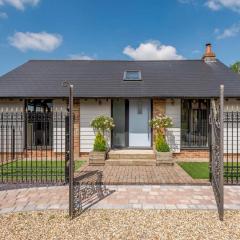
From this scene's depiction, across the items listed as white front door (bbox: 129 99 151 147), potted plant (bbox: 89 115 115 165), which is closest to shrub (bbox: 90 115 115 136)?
potted plant (bbox: 89 115 115 165)

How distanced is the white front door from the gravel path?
22.8ft

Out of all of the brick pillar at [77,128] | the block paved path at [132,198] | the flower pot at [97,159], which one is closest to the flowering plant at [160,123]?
the flower pot at [97,159]

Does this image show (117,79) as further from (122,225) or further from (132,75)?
(122,225)

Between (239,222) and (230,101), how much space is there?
824cm

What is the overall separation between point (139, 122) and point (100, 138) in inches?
102

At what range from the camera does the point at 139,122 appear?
12.1 m

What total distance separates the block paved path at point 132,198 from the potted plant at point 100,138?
10.1 feet

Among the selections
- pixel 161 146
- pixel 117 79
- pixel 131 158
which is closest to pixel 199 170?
pixel 161 146

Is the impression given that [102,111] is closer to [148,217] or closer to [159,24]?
[148,217]

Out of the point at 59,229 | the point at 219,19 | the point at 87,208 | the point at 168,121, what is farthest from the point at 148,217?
the point at 219,19

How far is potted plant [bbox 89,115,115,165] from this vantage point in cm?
990

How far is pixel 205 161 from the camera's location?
10828 millimetres

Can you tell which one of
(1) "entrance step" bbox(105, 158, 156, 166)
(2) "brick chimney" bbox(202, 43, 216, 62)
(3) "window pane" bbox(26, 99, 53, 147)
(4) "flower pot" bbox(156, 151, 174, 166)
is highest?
(2) "brick chimney" bbox(202, 43, 216, 62)

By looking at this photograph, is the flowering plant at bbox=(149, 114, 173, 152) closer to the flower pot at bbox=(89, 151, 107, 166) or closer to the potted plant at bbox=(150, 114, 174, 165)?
the potted plant at bbox=(150, 114, 174, 165)
